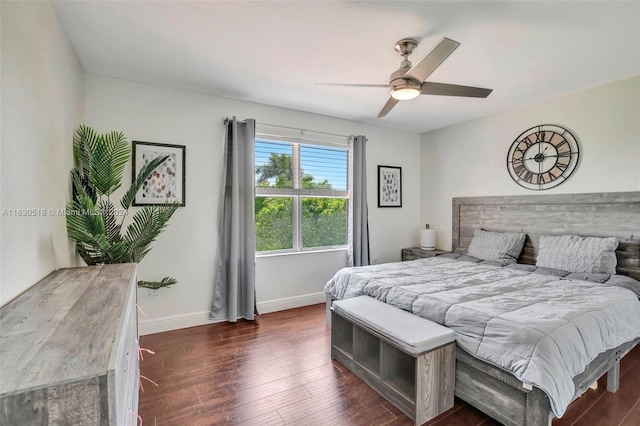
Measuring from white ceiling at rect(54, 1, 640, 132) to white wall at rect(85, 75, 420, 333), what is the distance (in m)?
0.18

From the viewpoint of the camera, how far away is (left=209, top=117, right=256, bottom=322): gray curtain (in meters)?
3.30

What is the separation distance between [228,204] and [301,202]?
0.98 metres

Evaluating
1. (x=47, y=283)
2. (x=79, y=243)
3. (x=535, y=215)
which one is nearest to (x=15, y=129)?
(x=47, y=283)

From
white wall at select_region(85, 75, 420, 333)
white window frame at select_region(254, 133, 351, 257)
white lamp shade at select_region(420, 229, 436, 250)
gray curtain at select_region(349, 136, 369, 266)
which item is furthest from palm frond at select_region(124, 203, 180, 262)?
white lamp shade at select_region(420, 229, 436, 250)

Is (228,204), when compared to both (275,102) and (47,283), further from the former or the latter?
(47,283)

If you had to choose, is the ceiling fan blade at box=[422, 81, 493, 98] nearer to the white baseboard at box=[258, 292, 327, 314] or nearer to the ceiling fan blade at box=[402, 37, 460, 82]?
the ceiling fan blade at box=[402, 37, 460, 82]

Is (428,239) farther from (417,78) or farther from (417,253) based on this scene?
(417,78)

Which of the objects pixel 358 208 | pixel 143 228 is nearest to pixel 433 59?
pixel 143 228

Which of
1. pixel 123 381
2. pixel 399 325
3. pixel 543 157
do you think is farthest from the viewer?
pixel 543 157

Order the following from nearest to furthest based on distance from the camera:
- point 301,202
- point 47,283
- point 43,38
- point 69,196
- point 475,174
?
point 47,283, point 43,38, point 69,196, point 301,202, point 475,174

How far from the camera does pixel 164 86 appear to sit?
3.07 m

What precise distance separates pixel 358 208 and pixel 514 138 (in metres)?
2.15

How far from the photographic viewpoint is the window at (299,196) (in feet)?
12.2

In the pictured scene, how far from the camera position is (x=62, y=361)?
2.37 ft
